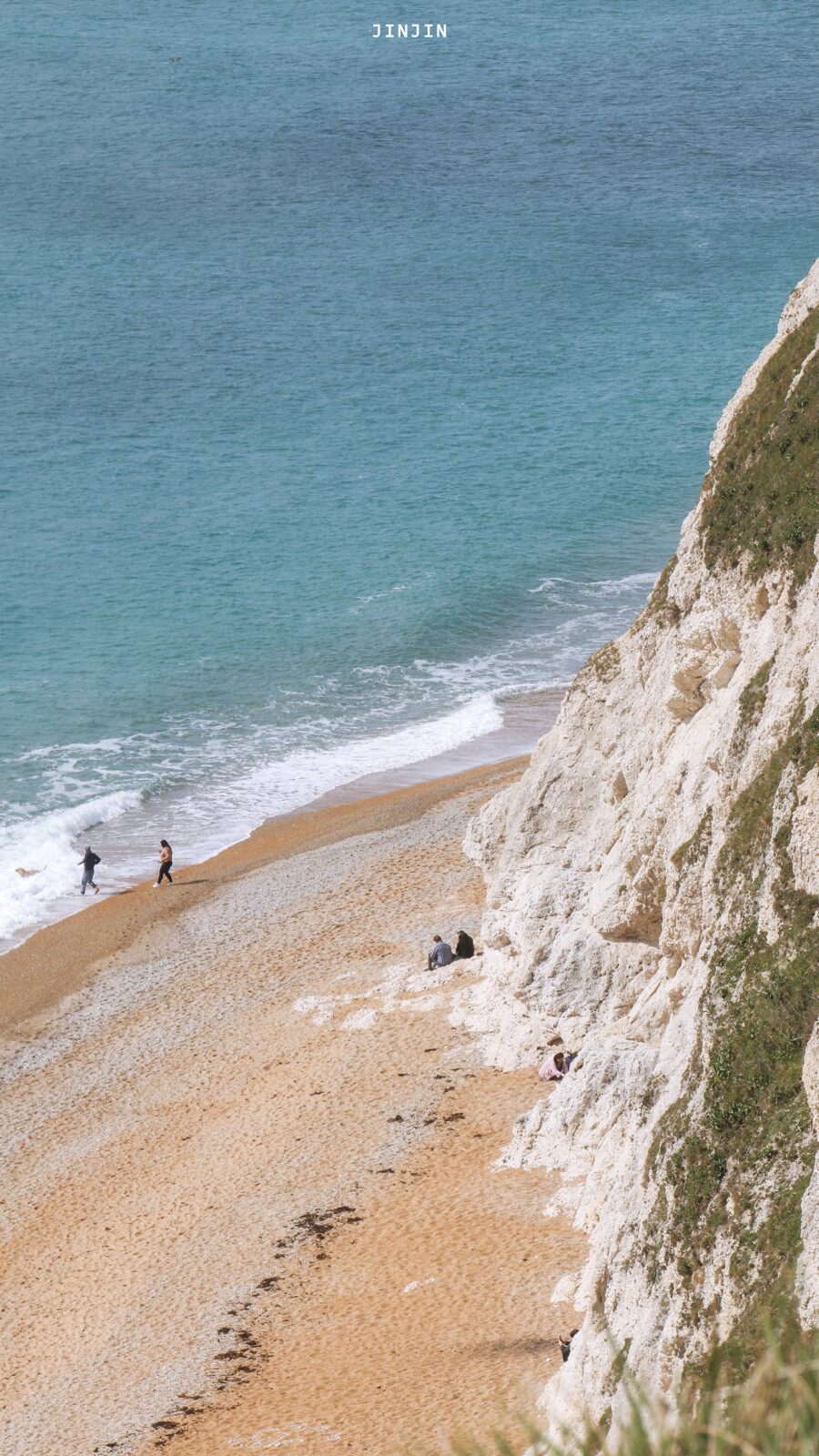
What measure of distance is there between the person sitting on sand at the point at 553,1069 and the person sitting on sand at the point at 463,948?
16.5 ft

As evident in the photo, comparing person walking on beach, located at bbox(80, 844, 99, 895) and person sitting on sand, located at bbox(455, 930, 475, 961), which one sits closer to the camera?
person sitting on sand, located at bbox(455, 930, 475, 961)

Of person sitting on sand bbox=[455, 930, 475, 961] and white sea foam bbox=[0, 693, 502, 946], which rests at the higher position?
white sea foam bbox=[0, 693, 502, 946]

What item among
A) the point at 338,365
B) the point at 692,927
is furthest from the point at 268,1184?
the point at 338,365

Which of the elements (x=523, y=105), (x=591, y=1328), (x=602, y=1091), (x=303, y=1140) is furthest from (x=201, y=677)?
(x=523, y=105)

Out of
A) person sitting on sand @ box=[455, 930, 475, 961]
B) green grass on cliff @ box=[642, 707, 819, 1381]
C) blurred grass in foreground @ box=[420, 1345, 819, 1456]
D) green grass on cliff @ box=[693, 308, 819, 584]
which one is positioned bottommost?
person sitting on sand @ box=[455, 930, 475, 961]

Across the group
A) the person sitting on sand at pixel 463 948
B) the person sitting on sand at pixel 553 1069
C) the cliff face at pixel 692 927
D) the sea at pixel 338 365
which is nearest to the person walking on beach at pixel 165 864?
the sea at pixel 338 365

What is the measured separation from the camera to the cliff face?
46.3 feet

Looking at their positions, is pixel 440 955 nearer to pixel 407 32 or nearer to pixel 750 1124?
pixel 750 1124

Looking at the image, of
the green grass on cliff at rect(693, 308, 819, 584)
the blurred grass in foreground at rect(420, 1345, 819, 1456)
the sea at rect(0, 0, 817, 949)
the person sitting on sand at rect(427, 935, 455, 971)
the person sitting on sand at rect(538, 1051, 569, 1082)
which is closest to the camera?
the blurred grass in foreground at rect(420, 1345, 819, 1456)

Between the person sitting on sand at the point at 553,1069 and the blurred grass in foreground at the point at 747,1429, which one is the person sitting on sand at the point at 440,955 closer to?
the person sitting on sand at the point at 553,1069

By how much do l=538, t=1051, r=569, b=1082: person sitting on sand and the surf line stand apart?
12486 centimetres

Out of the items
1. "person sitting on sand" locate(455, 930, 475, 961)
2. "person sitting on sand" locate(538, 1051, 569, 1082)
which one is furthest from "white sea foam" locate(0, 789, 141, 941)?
"person sitting on sand" locate(538, 1051, 569, 1082)

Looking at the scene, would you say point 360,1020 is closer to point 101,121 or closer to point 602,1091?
point 602,1091

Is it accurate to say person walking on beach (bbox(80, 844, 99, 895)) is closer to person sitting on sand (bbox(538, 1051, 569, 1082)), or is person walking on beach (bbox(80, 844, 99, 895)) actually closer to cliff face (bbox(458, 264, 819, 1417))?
cliff face (bbox(458, 264, 819, 1417))
